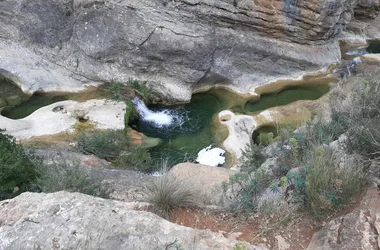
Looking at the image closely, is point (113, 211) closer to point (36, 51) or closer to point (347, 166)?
point (347, 166)

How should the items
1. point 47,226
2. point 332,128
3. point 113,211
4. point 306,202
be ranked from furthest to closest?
1. point 332,128
2. point 306,202
3. point 113,211
4. point 47,226

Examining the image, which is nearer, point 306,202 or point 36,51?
point 306,202

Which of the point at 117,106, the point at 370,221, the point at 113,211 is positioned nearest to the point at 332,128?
the point at 370,221

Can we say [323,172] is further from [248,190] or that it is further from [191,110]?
[191,110]

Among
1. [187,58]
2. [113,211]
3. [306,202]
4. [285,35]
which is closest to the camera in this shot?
[113,211]

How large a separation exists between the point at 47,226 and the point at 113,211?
60cm

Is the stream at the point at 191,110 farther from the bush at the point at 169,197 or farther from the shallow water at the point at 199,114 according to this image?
the bush at the point at 169,197

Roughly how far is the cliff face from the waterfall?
2.71 feet

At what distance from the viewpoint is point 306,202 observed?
3.91 m

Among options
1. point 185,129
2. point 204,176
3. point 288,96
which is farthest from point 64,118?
point 288,96

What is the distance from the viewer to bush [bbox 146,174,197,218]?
444 cm

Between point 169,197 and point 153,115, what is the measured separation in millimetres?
8239

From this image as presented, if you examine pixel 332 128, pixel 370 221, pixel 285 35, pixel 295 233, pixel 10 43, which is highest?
pixel 370 221

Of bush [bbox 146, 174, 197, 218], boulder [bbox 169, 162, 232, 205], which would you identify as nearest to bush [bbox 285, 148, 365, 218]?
bush [bbox 146, 174, 197, 218]
